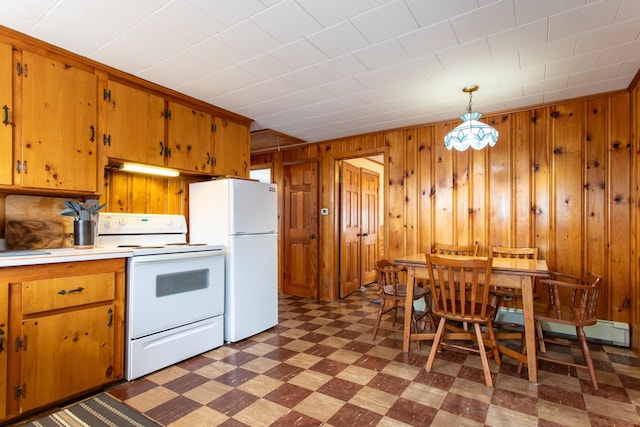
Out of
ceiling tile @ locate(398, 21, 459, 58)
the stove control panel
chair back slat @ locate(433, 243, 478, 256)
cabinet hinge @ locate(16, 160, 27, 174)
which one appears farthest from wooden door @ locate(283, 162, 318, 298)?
cabinet hinge @ locate(16, 160, 27, 174)

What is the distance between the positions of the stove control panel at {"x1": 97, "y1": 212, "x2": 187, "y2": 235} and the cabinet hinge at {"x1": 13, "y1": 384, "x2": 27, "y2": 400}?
1.16 m

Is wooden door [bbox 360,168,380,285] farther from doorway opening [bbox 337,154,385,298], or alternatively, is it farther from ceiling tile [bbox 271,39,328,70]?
ceiling tile [bbox 271,39,328,70]

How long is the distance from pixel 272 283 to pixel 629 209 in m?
3.45

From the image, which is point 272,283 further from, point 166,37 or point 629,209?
point 629,209

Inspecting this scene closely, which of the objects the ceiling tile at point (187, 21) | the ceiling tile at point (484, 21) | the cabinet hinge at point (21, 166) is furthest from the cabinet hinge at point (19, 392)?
the ceiling tile at point (484, 21)

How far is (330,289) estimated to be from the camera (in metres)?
4.79

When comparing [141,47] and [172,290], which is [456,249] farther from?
[141,47]

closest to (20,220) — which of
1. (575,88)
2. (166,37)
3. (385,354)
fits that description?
(166,37)

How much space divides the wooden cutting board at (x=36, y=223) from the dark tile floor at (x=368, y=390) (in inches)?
46.6

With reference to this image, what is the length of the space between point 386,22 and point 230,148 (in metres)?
2.15

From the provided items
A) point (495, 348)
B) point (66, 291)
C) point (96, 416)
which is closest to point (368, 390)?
point (495, 348)

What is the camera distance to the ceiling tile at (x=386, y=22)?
6.13 feet

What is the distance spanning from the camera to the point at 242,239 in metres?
3.15

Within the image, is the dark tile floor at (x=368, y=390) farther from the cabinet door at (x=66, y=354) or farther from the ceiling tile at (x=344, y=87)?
the ceiling tile at (x=344, y=87)
